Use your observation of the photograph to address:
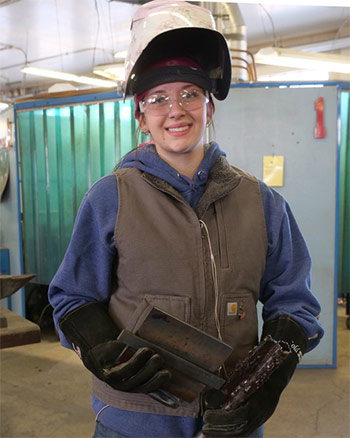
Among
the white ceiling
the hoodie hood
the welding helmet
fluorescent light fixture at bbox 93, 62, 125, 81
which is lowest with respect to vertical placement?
the hoodie hood

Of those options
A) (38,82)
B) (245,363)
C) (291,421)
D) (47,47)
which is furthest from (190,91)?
(38,82)

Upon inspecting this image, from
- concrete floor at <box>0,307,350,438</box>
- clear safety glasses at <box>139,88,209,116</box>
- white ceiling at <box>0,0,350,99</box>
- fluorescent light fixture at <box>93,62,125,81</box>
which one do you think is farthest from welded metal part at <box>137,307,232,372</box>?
fluorescent light fixture at <box>93,62,125,81</box>

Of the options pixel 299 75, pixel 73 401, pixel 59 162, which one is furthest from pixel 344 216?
pixel 299 75

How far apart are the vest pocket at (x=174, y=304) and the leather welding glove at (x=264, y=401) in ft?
0.63

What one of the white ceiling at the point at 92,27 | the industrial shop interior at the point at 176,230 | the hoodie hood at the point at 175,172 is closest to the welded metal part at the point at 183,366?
the industrial shop interior at the point at 176,230

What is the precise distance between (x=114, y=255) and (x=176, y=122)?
0.33 m

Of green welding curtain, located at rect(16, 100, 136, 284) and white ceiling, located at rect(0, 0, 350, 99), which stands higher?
white ceiling, located at rect(0, 0, 350, 99)

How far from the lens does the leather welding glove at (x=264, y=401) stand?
2.80 ft

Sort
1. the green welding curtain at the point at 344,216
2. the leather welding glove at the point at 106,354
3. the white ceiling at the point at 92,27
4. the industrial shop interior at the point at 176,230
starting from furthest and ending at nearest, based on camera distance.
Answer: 1. the white ceiling at the point at 92,27
2. the green welding curtain at the point at 344,216
3. the industrial shop interior at the point at 176,230
4. the leather welding glove at the point at 106,354

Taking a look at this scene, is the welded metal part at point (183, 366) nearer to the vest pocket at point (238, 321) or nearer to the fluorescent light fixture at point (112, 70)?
the vest pocket at point (238, 321)

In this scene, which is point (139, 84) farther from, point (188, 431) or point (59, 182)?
point (59, 182)

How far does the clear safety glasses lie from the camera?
1010 mm

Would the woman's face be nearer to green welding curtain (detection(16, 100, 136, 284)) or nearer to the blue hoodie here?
the blue hoodie

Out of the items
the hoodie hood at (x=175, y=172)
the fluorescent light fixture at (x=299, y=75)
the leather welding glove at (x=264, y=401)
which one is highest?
the fluorescent light fixture at (x=299, y=75)
